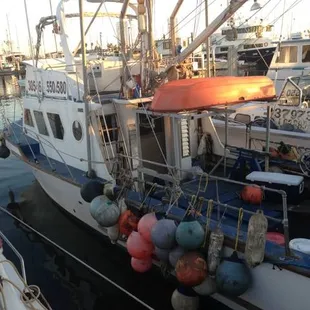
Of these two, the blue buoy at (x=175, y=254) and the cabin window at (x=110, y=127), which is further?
the cabin window at (x=110, y=127)

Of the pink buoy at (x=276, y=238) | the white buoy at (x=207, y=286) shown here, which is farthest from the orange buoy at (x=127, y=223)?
the pink buoy at (x=276, y=238)

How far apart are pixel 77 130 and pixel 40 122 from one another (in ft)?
6.63

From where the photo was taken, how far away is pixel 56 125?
29.3 ft

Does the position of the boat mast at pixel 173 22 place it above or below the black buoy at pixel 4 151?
above

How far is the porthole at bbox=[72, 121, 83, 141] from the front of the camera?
8.04m

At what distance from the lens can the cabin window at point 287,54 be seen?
16388 millimetres

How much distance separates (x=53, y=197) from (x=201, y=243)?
5.61 m

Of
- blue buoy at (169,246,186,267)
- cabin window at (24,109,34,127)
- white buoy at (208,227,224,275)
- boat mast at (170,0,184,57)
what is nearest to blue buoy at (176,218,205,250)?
white buoy at (208,227,224,275)

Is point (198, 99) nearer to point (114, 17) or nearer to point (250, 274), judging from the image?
point (250, 274)

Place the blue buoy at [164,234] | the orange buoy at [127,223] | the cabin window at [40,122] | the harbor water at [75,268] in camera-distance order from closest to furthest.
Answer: the blue buoy at [164,234] < the orange buoy at [127,223] < the harbor water at [75,268] < the cabin window at [40,122]

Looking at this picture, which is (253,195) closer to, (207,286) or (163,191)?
(163,191)

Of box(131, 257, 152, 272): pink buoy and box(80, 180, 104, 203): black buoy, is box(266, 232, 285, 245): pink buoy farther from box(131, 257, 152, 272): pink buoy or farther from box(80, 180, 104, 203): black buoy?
box(80, 180, 104, 203): black buoy

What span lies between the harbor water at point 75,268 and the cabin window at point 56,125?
2.05 metres

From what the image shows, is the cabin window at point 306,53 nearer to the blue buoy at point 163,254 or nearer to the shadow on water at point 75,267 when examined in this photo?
the shadow on water at point 75,267
